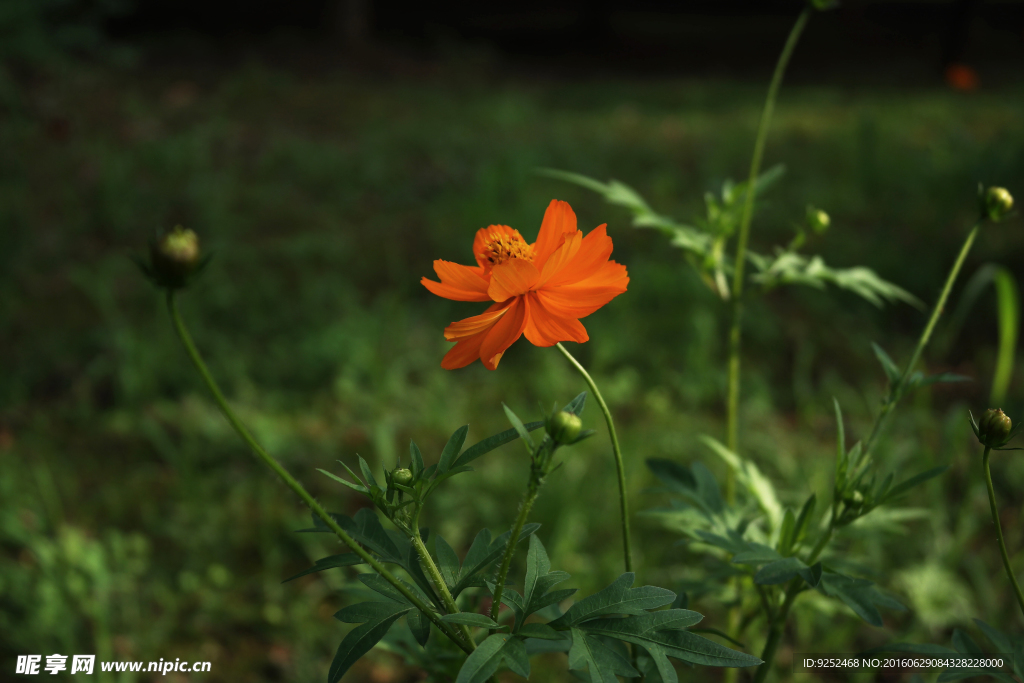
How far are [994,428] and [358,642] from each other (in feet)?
1.66

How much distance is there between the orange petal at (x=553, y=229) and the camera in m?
0.60

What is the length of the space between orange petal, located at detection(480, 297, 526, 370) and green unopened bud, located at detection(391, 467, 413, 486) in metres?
0.10

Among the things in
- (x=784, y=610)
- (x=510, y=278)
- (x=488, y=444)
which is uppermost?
(x=510, y=278)

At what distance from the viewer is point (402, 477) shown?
0.55m

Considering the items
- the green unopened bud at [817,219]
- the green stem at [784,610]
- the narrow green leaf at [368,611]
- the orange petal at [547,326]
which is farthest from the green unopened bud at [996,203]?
the narrow green leaf at [368,611]

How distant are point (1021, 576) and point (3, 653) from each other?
2.04m

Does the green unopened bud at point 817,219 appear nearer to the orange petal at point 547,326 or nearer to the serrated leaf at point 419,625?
the orange petal at point 547,326

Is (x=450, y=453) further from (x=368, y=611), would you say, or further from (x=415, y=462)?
(x=368, y=611)

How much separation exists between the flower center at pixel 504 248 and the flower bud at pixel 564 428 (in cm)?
21

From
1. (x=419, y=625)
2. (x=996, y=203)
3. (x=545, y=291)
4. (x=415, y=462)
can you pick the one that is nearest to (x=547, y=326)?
(x=545, y=291)

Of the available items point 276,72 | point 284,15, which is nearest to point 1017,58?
point 276,72

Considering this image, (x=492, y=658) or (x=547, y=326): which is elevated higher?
(x=547, y=326)

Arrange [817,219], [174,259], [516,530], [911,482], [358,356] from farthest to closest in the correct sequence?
1. [358,356]
2. [817,219]
3. [911,482]
4. [516,530]
5. [174,259]

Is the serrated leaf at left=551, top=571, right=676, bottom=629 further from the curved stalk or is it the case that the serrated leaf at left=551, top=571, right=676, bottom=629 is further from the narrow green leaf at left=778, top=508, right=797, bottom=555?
the narrow green leaf at left=778, top=508, right=797, bottom=555
